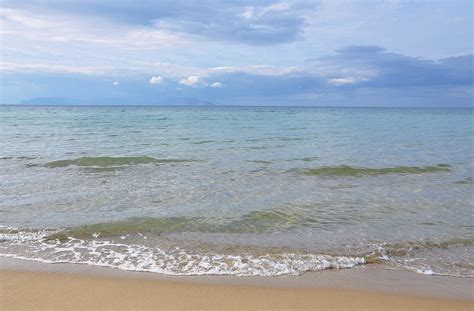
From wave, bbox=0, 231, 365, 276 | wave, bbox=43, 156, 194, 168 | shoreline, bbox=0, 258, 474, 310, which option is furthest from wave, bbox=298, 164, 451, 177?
shoreline, bbox=0, 258, 474, 310

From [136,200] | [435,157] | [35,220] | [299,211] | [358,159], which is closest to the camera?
[35,220]

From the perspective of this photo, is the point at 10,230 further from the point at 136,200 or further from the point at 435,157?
the point at 435,157

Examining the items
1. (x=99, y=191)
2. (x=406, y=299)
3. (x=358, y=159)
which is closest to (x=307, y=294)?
(x=406, y=299)

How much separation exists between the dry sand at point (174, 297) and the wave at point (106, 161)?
37.1 ft

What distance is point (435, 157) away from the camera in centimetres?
2041

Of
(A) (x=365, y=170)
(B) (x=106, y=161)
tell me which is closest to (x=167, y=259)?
(A) (x=365, y=170)

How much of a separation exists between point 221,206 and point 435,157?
48.8 feet

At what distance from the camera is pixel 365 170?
16.2 meters

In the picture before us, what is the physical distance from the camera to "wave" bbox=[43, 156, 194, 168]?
16.8 metres

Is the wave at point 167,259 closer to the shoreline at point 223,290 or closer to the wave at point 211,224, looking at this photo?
the shoreline at point 223,290

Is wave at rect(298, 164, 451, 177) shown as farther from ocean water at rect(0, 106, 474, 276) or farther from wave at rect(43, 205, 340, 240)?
wave at rect(43, 205, 340, 240)

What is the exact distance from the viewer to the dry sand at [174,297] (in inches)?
203

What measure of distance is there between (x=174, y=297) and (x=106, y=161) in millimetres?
13459

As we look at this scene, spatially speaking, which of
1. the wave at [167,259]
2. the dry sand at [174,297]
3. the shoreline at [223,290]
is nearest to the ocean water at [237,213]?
the wave at [167,259]
